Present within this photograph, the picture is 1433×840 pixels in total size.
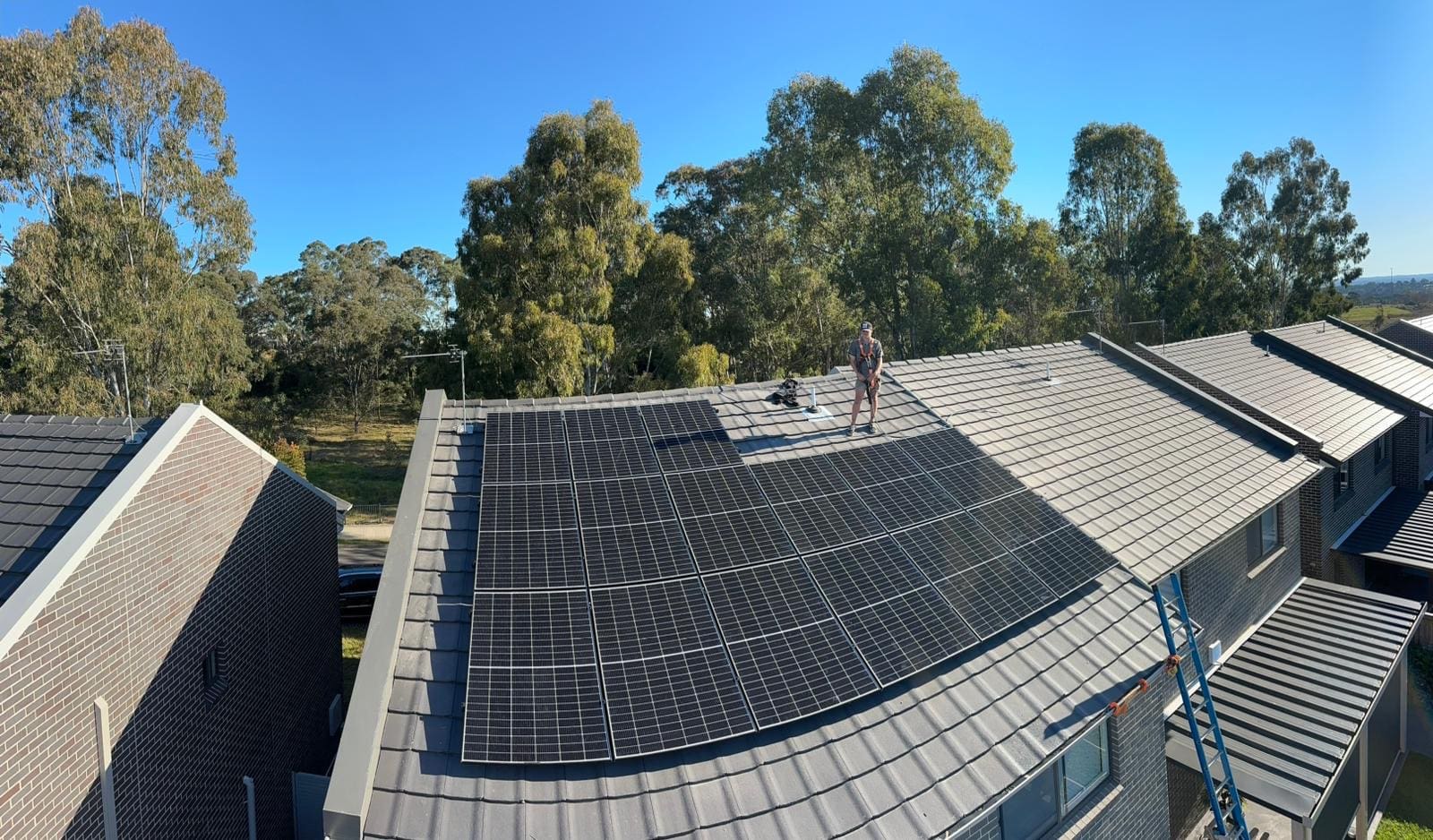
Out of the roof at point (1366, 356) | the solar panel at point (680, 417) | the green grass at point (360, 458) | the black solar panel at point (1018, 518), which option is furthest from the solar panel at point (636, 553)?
the green grass at point (360, 458)

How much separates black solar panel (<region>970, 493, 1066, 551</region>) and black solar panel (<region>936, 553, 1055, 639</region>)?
18.4 inches

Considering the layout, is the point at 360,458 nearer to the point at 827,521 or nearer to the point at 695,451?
the point at 695,451

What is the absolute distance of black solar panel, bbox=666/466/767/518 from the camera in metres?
7.81

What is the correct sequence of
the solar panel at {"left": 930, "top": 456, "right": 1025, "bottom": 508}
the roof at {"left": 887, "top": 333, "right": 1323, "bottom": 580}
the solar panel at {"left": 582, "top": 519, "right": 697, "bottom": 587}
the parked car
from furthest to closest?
the parked car < the roof at {"left": 887, "top": 333, "right": 1323, "bottom": 580} < the solar panel at {"left": 930, "top": 456, "right": 1025, "bottom": 508} < the solar panel at {"left": 582, "top": 519, "right": 697, "bottom": 587}

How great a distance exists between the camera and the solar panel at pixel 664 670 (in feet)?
18.2

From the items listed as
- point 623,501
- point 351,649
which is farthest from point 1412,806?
point 351,649

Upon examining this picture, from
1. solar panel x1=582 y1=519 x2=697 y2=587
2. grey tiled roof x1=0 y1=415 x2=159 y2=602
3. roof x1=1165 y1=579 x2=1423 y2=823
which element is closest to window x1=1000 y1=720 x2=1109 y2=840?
roof x1=1165 y1=579 x2=1423 y2=823

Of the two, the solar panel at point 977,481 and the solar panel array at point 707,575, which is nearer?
the solar panel array at point 707,575

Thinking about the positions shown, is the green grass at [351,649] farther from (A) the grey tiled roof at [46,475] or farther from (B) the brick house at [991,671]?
(B) the brick house at [991,671]

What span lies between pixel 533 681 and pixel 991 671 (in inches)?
169

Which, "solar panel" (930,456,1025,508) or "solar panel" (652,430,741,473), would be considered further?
"solar panel" (930,456,1025,508)

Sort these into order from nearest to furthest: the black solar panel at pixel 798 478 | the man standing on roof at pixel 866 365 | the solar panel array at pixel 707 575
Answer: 1. the solar panel array at pixel 707 575
2. the black solar panel at pixel 798 478
3. the man standing on roof at pixel 866 365

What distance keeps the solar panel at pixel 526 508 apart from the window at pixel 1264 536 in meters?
12.4

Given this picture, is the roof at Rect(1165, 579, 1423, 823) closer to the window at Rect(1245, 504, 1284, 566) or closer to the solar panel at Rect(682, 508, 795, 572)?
the window at Rect(1245, 504, 1284, 566)
